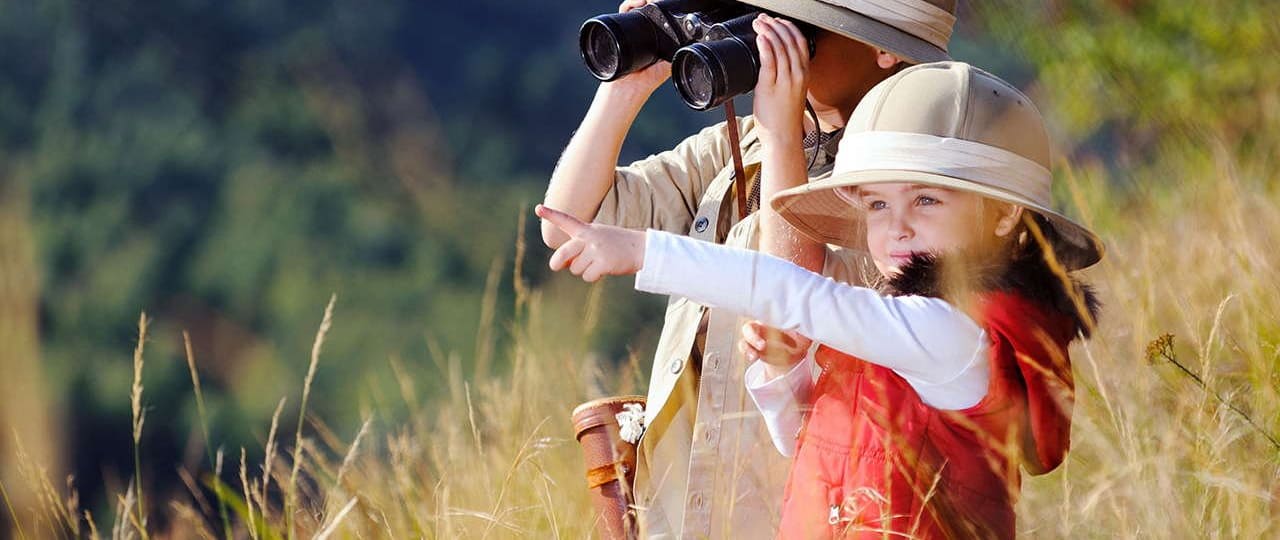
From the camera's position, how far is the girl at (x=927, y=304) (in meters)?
1.34

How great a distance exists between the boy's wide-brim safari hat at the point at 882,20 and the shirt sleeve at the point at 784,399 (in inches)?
14.3

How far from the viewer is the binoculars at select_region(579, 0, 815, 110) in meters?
1.59

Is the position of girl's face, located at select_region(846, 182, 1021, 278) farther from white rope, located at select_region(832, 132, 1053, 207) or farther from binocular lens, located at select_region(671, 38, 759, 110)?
binocular lens, located at select_region(671, 38, 759, 110)

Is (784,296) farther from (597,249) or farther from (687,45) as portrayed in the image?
(687,45)

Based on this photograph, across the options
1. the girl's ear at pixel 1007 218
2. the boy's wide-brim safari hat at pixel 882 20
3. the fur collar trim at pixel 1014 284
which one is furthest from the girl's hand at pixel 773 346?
the boy's wide-brim safari hat at pixel 882 20

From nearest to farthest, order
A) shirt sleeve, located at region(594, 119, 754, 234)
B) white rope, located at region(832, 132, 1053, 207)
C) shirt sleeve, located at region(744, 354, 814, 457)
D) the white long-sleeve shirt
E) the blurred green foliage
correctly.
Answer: the white long-sleeve shirt
white rope, located at region(832, 132, 1053, 207)
shirt sleeve, located at region(744, 354, 814, 457)
shirt sleeve, located at region(594, 119, 754, 234)
the blurred green foliage

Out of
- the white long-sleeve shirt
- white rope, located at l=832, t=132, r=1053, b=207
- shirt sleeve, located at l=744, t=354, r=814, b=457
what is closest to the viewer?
the white long-sleeve shirt

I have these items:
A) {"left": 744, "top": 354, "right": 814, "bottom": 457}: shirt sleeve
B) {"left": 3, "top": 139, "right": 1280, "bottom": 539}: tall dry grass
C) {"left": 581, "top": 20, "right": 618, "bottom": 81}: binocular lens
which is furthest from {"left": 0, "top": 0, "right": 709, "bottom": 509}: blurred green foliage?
{"left": 744, "top": 354, "right": 814, "bottom": 457}: shirt sleeve

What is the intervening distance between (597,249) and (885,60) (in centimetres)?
53

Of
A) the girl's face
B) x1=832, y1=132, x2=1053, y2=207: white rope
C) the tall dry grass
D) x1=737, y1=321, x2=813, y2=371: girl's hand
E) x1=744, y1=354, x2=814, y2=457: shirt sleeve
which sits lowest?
the tall dry grass

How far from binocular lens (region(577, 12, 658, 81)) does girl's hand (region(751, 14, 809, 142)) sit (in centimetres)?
19

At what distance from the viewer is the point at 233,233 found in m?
24.5

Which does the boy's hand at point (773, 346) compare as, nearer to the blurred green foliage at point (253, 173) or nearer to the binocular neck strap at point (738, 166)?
the binocular neck strap at point (738, 166)

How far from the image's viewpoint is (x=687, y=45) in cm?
168
